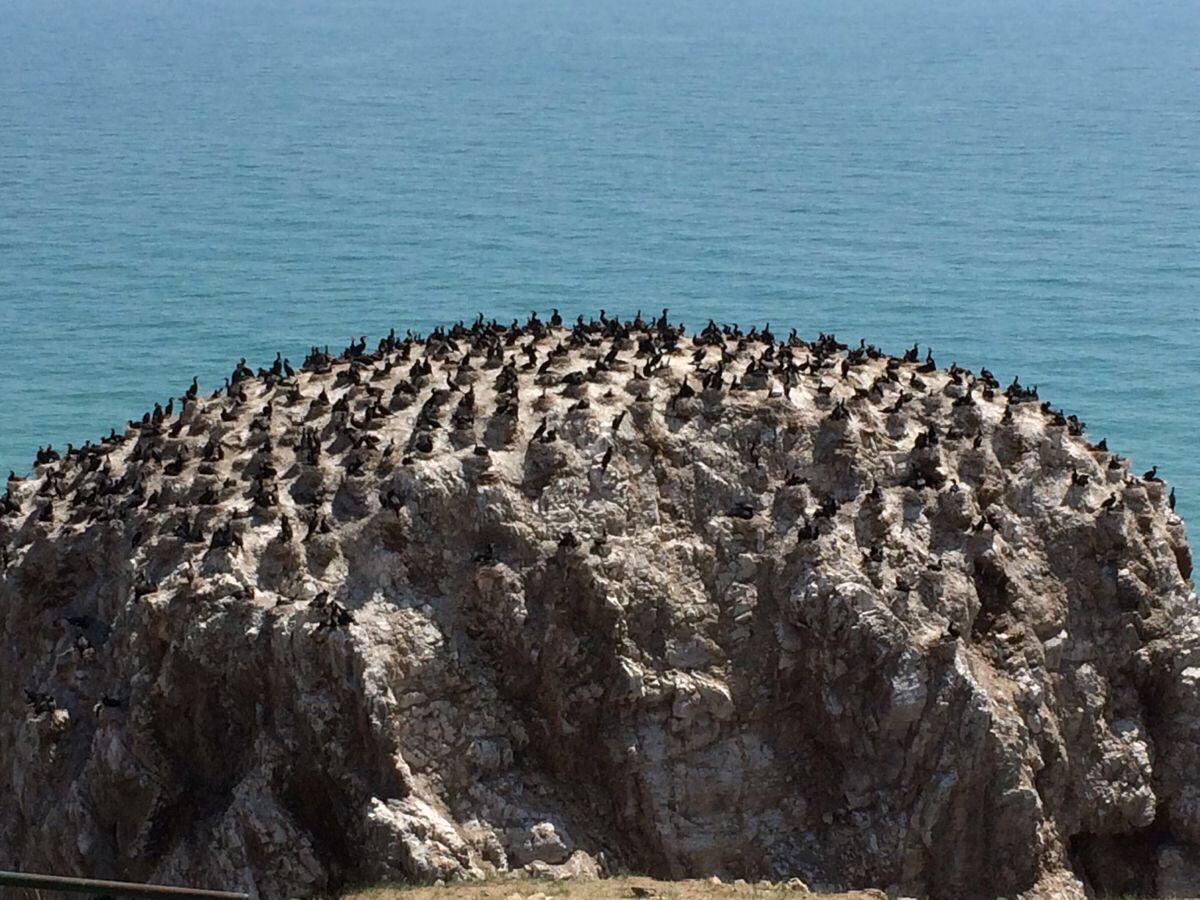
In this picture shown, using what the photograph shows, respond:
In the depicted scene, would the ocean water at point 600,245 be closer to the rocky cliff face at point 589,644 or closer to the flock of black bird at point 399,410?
the flock of black bird at point 399,410

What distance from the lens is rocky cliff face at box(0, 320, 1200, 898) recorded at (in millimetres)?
41719

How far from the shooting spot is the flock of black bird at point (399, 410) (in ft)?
148

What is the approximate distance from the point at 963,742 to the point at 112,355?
83.1 m

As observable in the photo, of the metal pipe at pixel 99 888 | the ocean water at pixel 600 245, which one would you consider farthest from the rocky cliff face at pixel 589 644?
the ocean water at pixel 600 245

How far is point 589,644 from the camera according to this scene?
144ft

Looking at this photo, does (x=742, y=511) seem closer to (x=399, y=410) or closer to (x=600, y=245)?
(x=399, y=410)

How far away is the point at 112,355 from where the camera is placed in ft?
385

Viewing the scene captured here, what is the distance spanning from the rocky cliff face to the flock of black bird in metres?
0.13

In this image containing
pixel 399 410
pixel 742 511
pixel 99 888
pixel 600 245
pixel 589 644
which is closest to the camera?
pixel 99 888

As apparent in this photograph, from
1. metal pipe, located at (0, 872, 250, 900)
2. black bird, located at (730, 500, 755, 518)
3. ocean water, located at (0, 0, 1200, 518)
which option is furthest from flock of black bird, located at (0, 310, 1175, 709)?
ocean water, located at (0, 0, 1200, 518)

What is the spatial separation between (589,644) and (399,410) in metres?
7.80

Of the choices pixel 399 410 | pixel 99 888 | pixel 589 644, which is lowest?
pixel 99 888

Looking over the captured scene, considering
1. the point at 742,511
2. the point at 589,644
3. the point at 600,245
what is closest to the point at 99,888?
the point at 589,644

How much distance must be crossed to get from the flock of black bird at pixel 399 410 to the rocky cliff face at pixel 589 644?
13cm
